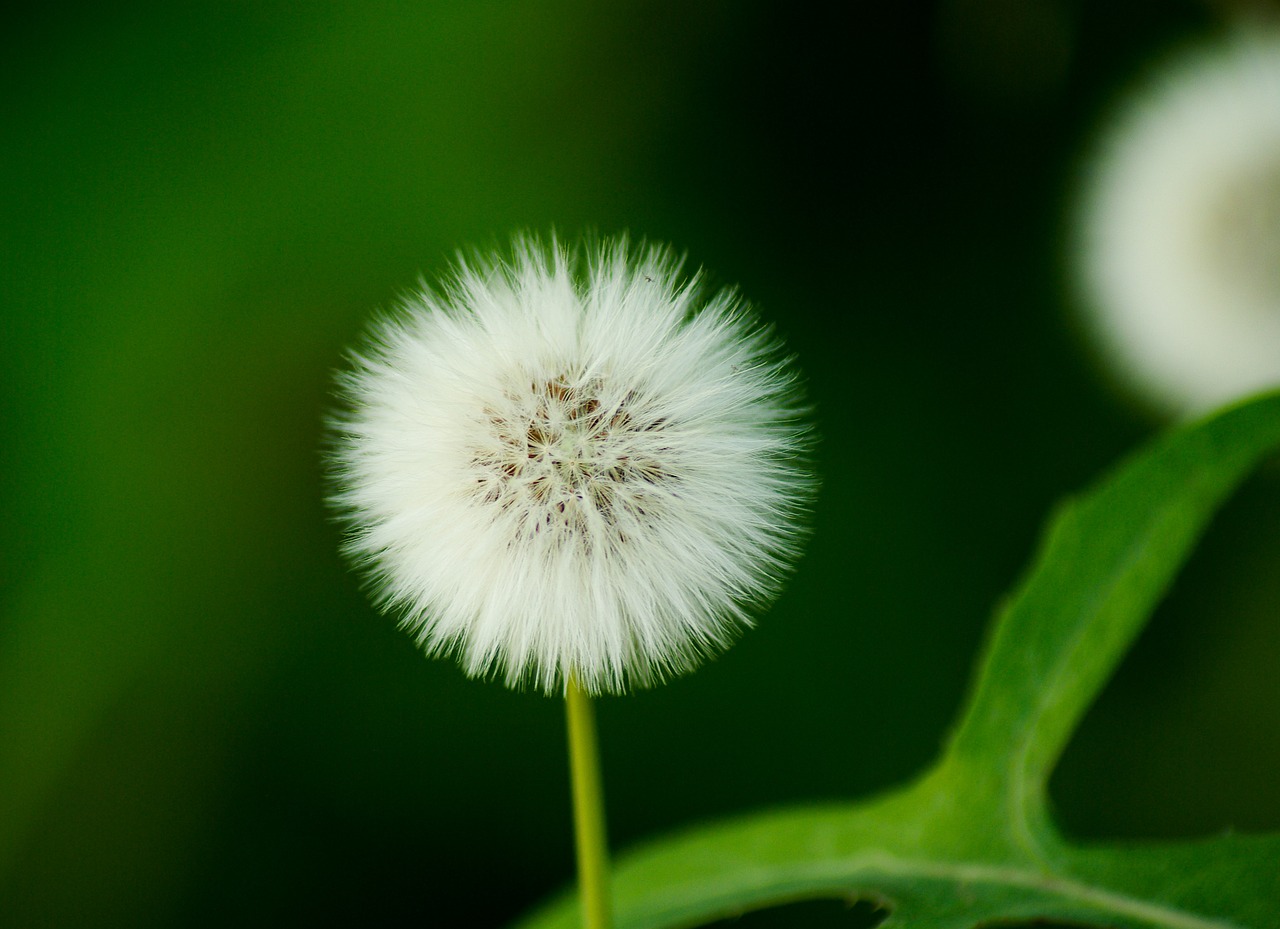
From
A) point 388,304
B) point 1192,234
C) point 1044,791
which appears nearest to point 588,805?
point 1044,791

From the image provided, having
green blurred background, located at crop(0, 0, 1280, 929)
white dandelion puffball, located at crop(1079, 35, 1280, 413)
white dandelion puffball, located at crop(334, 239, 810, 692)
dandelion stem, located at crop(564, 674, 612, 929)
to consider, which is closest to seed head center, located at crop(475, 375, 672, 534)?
white dandelion puffball, located at crop(334, 239, 810, 692)

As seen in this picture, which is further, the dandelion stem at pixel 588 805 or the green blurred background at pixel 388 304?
the green blurred background at pixel 388 304

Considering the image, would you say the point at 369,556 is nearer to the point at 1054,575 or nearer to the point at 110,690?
the point at 1054,575

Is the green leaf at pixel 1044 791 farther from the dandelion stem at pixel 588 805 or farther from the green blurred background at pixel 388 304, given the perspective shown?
the green blurred background at pixel 388 304

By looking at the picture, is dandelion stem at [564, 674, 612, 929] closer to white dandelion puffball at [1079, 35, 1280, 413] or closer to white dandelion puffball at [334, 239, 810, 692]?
white dandelion puffball at [334, 239, 810, 692]

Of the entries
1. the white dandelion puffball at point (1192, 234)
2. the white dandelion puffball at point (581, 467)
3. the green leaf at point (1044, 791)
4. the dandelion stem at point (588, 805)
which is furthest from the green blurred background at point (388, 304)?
the dandelion stem at point (588, 805)

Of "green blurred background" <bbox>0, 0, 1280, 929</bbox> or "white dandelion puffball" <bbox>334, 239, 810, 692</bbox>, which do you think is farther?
"green blurred background" <bbox>0, 0, 1280, 929</bbox>

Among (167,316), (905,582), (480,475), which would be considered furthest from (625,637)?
(167,316)
